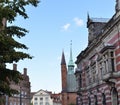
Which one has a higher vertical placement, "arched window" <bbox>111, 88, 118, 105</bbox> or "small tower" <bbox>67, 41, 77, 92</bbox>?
"small tower" <bbox>67, 41, 77, 92</bbox>

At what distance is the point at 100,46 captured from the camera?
36875 mm

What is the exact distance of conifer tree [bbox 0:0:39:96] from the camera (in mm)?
14852

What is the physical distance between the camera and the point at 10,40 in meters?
14.8

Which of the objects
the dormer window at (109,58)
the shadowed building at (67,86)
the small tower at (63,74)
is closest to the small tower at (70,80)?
the shadowed building at (67,86)

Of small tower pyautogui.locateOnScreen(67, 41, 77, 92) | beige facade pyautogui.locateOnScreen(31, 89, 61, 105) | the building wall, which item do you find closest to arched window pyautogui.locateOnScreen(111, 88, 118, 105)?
the building wall

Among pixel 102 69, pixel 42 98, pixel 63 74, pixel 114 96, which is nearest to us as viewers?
pixel 114 96

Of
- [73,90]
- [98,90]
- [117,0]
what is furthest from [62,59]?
[117,0]

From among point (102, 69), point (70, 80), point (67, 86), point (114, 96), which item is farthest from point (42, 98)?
point (114, 96)

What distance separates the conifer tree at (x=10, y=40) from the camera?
14.9m

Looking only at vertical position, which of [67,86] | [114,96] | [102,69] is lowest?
[114,96]

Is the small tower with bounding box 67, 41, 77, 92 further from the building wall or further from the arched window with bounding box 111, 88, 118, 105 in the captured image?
the arched window with bounding box 111, 88, 118, 105

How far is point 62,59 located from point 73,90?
11.4m

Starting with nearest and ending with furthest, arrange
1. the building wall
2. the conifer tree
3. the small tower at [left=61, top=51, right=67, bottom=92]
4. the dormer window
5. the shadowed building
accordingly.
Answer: the conifer tree, the building wall, the dormer window, the shadowed building, the small tower at [left=61, top=51, right=67, bottom=92]

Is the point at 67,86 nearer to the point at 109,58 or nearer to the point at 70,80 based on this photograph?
the point at 70,80
